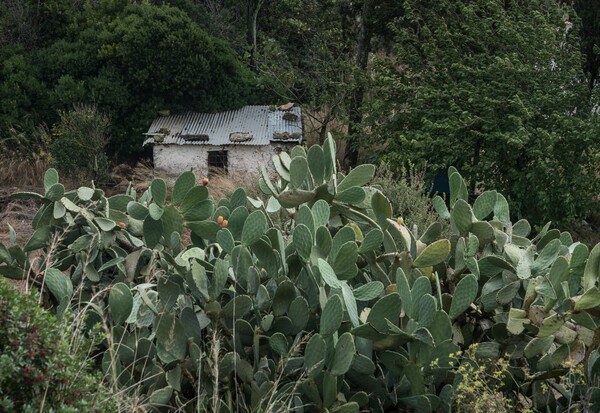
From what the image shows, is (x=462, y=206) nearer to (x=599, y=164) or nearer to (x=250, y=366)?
(x=250, y=366)

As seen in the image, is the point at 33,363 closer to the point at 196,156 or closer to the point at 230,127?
the point at 196,156

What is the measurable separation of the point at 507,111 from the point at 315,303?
26.1ft

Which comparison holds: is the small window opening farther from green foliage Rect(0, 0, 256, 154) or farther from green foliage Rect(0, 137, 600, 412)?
green foliage Rect(0, 137, 600, 412)

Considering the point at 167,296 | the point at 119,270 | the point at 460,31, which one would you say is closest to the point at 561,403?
the point at 167,296

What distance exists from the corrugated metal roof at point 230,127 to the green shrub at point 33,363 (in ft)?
39.9

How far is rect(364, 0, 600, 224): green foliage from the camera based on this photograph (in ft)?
35.5

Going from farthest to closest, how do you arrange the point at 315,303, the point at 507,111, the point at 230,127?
the point at 230,127, the point at 507,111, the point at 315,303

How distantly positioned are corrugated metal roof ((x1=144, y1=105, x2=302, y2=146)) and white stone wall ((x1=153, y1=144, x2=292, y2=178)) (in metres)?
0.13

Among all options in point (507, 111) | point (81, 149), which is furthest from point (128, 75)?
point (507, 111)

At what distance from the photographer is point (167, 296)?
3949mm

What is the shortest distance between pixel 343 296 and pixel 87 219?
4.67ft

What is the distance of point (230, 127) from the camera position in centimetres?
1562

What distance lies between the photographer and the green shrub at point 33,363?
2691 mm

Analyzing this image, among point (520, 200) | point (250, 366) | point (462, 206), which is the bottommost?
point (520, 200)
